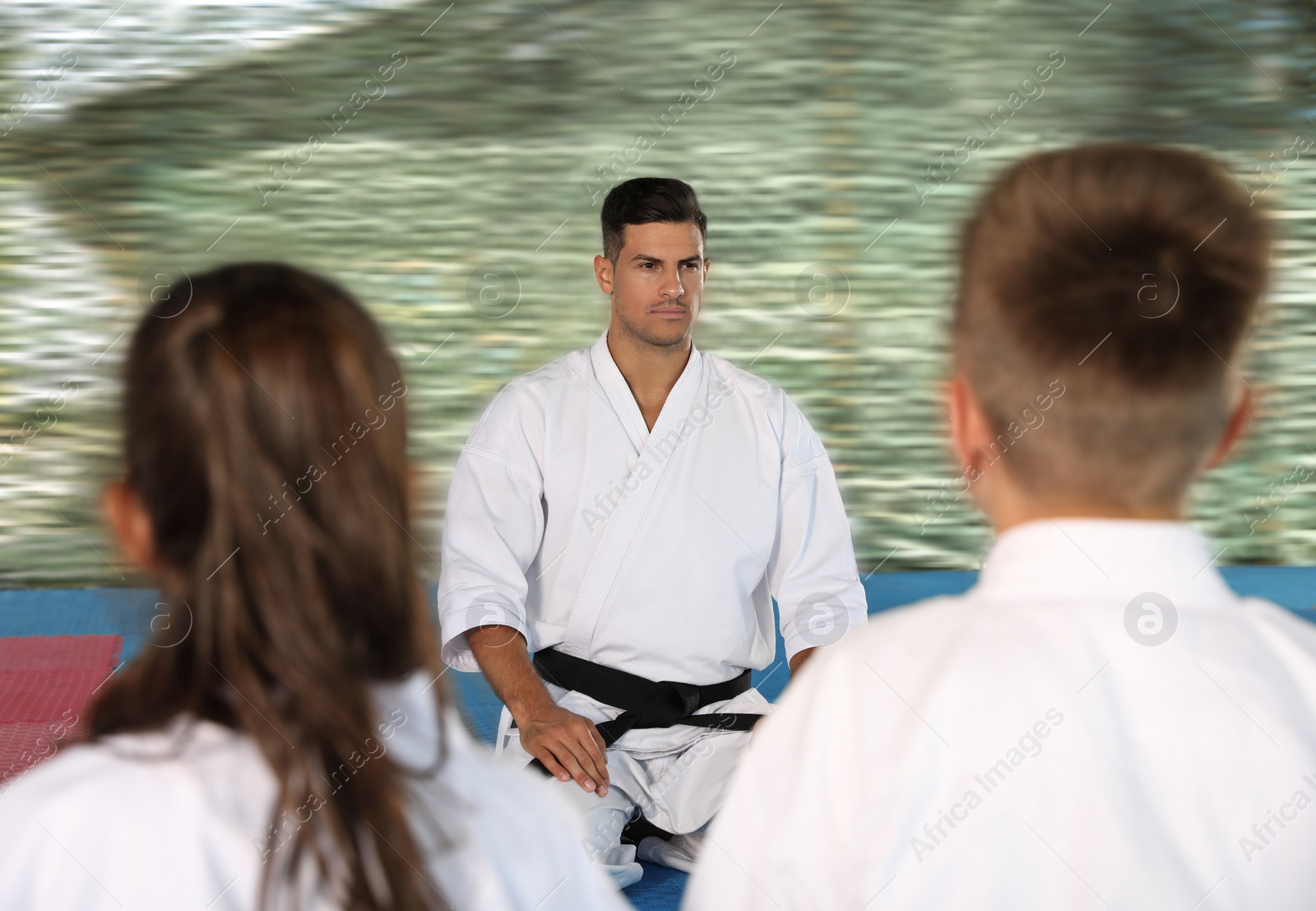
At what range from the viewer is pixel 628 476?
88.6 inches

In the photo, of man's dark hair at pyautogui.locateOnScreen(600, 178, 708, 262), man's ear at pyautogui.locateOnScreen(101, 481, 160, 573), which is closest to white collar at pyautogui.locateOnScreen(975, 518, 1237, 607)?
man's ear at pyautogui.locateOnScreen(101, 481, 160, 573)

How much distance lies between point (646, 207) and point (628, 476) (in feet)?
1.96

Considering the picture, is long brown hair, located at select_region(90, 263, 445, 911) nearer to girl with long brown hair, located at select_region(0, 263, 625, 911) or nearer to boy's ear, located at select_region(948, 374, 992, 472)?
girl with long brown hair, located at select_region(0, 263, 625, 911)

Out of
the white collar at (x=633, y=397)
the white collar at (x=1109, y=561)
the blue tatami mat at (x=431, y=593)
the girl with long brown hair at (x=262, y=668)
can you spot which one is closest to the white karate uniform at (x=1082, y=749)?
the white collar at (x=1109, y=561)

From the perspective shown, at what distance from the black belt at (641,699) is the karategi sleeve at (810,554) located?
0.18 m

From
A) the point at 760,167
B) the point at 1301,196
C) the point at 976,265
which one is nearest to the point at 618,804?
the point at 976,265

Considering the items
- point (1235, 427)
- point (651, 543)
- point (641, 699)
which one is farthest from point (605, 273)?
point (1235, 427)

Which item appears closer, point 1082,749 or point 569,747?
point 1082,749

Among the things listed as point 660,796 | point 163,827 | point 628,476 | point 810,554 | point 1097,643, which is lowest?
point 660,796

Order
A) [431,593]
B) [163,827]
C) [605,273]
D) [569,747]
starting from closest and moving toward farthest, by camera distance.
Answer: [163,827]
[569,747]
[605,273]
[431,593]

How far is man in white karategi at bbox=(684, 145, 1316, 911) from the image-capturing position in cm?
73

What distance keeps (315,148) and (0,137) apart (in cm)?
110

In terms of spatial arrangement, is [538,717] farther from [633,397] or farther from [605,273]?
[605,273]

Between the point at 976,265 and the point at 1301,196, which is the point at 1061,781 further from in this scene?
the point at 1301,196
